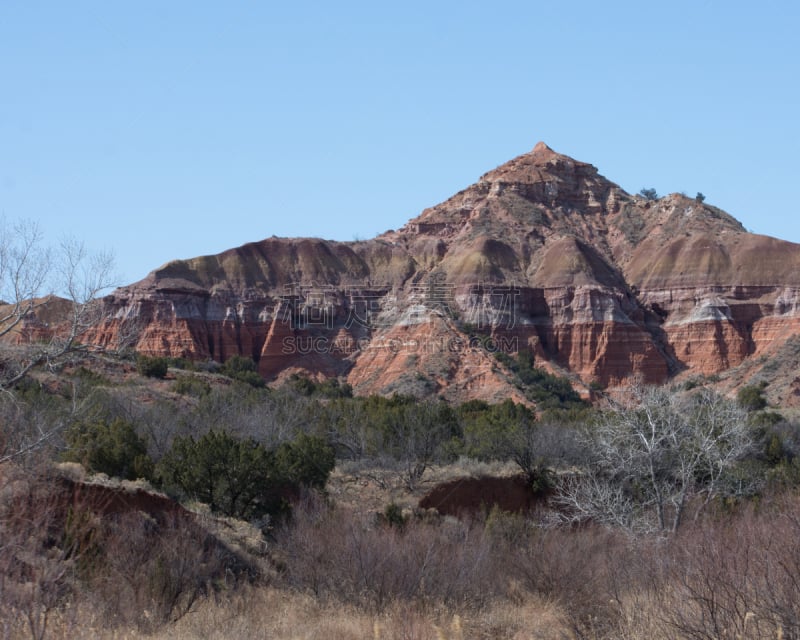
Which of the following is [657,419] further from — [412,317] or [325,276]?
[325,276]

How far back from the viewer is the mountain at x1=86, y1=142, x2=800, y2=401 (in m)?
88.9

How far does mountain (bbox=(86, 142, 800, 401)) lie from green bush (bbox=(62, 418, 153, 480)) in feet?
159

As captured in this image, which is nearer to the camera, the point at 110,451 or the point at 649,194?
the point at 110,451

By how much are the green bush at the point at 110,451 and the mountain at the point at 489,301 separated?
4851 cm

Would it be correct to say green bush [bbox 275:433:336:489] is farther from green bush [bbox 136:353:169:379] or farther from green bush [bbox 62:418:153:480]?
green bush [bbox 136:353:169:379]

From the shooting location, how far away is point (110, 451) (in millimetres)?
30141

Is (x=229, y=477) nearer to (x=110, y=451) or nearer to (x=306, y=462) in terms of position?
(x=110, y=451)

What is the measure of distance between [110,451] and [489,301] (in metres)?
65.3

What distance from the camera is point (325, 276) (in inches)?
3976

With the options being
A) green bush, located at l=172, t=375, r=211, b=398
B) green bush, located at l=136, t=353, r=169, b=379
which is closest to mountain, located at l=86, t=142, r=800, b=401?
green bush, located at l=136, t=353, r=169, b=379

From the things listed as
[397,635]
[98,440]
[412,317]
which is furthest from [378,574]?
[412,317]

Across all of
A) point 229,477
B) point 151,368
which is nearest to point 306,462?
point 229,477

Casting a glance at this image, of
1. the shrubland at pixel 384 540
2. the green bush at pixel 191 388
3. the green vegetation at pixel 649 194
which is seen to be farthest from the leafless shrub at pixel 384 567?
the green vegetation at pixel 649 194

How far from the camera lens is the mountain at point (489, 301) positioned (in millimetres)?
88875
